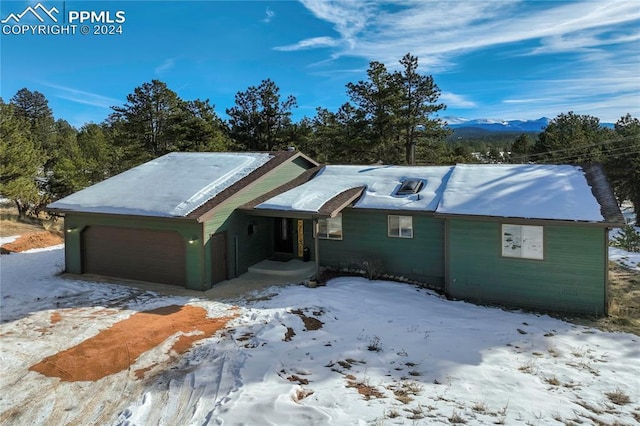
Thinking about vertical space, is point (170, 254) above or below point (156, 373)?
above

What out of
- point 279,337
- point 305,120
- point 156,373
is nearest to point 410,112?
point 305,120

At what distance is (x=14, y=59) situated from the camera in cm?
1630

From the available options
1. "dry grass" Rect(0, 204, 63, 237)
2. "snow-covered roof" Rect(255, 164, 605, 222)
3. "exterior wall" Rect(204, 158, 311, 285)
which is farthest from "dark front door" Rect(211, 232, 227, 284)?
"dry grass" Rect(0, 204, 63, 237)

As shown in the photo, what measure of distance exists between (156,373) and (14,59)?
1613 centimetres

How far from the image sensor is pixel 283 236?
622 inches

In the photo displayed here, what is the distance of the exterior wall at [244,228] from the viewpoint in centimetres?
1249

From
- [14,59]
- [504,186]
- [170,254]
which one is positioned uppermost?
[14,59]

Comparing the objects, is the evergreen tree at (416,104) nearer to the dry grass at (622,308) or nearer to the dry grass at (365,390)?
the dry grass at (622,308)

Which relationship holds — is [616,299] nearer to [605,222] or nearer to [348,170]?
[605,222]

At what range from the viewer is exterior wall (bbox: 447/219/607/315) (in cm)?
1038

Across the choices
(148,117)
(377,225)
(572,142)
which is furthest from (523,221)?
(572,142)

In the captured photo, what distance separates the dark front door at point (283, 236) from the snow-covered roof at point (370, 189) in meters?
1.65

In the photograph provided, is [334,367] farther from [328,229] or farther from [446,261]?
[328,229]

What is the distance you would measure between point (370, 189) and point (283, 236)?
4010 mm
